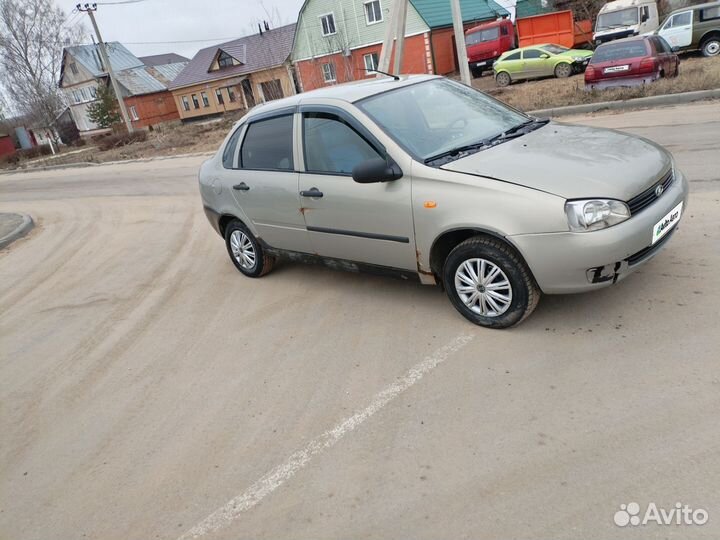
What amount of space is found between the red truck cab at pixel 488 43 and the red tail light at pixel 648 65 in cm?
1439

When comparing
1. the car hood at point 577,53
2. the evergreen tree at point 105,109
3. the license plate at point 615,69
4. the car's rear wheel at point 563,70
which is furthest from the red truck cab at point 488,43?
the evergreen tree at point 105,109

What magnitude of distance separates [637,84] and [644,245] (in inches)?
475

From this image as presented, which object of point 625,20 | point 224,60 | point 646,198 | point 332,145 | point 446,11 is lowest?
point 646,198

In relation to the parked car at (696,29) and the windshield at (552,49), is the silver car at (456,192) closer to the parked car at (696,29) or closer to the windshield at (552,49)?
the parked car at (696,29)

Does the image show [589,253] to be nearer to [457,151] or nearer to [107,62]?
[457,151]

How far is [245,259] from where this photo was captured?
6141 millimetres

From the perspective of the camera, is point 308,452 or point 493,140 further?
point 493,140

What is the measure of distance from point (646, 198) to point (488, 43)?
2615 cm

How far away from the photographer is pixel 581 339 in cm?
377

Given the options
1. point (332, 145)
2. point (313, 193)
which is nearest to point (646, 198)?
point (332, 145)

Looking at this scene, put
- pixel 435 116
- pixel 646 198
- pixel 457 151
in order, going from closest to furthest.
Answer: pixel 646 198 < pixel 457 151 < pixel 435 116

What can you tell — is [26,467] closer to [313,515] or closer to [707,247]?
[313,515]

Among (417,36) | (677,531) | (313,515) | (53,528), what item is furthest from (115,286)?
(417,36)

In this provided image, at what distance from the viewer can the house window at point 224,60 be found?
4672 centimetres
